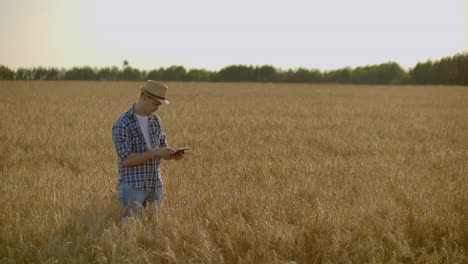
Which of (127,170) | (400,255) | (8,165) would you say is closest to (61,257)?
(127,170)

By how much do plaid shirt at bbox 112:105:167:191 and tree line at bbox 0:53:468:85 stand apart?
7225 cm

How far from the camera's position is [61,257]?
123 inches

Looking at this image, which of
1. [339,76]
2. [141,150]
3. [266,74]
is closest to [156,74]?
[266,74]

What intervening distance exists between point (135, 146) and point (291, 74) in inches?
3191

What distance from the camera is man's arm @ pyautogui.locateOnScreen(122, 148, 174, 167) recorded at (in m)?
3.72

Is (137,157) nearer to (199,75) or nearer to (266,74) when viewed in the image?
(266,74)

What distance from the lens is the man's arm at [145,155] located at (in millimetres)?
3723

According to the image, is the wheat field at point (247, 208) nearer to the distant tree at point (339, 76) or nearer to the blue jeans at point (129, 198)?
the blue jeans at point (129, 198)

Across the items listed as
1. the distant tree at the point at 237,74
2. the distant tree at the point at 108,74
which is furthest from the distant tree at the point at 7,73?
the distant tree at the point at 237,74

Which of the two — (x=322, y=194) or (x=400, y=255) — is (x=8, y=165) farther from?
(x=400, y=255)

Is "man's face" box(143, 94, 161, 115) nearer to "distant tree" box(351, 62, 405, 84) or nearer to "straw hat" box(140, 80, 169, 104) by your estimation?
"straw hat" box(140, 80, 169, 104)

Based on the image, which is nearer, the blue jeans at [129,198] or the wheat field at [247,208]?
the wheat field at [247,208]

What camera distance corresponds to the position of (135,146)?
13.0 ft

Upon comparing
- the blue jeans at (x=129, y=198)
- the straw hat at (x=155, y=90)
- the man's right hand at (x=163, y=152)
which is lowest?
the blue jeans at (x=129, y=198)
